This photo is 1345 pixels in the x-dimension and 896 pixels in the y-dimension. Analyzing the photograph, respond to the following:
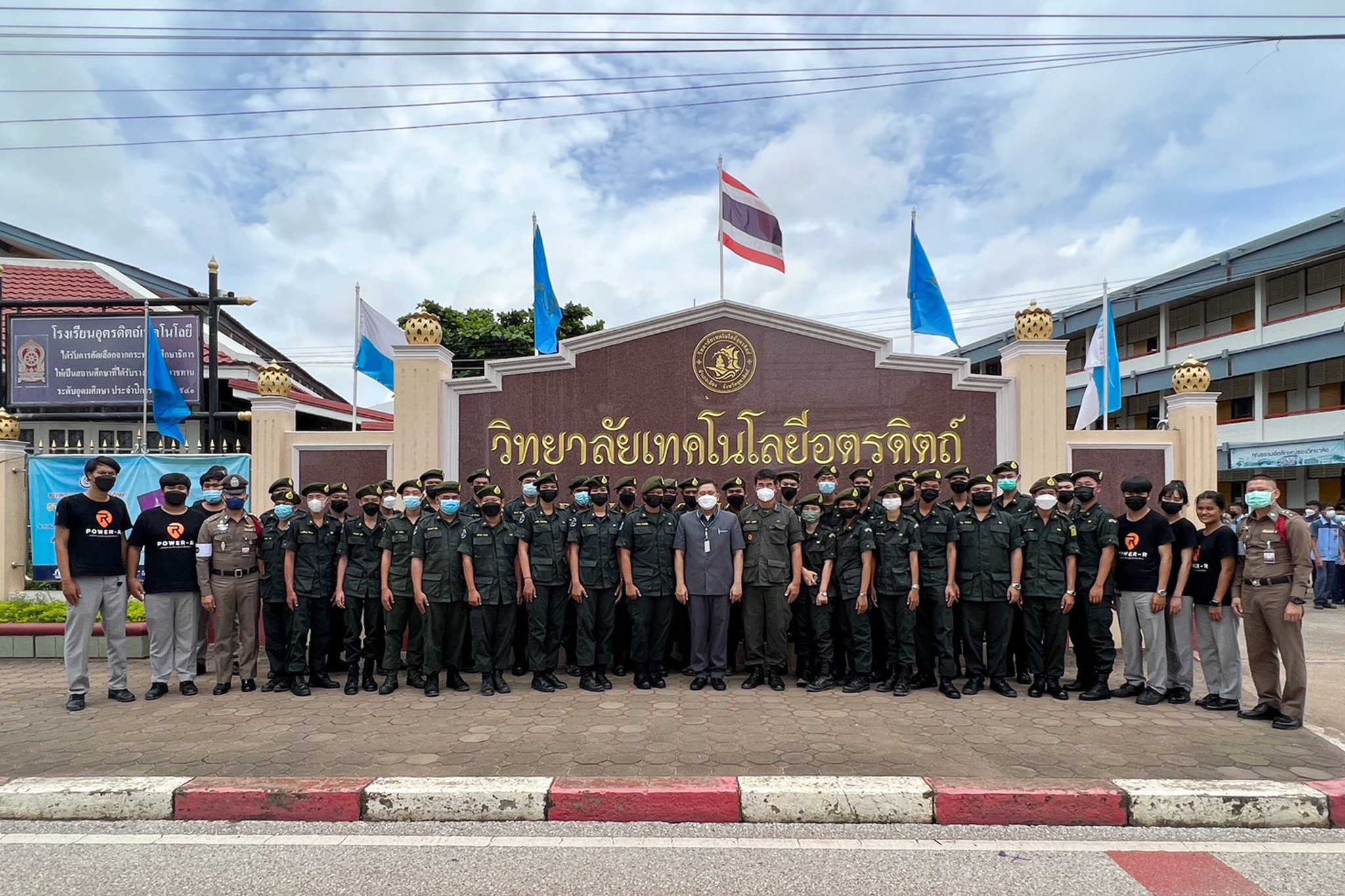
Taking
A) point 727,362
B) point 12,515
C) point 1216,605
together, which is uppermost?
point 727,362

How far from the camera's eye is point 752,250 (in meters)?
8.84

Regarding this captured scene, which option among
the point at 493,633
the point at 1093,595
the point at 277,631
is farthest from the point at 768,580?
the point at 277,631

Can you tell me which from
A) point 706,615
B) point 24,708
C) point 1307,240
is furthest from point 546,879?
point 1307,240

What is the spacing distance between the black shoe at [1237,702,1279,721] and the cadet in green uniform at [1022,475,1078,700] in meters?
1.17

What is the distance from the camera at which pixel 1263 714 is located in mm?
5516

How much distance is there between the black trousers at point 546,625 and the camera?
6504 mm

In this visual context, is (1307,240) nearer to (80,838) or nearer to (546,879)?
(546,879)

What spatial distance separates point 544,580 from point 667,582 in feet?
3.26

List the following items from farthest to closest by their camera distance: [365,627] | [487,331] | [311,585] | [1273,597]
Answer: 1. [487,331]
2. [365,627]
3. [311,585]
4. [1273,597]

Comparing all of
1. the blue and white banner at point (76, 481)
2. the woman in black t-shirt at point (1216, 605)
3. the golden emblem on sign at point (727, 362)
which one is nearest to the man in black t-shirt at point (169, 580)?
the blue and white banner at point (76, 481)

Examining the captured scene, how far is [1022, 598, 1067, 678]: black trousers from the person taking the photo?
622 cm

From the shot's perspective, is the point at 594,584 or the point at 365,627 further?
the point at 365,627

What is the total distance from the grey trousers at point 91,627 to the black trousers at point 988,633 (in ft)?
21.4

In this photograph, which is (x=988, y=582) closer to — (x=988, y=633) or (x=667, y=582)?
(x=988, y=633)
